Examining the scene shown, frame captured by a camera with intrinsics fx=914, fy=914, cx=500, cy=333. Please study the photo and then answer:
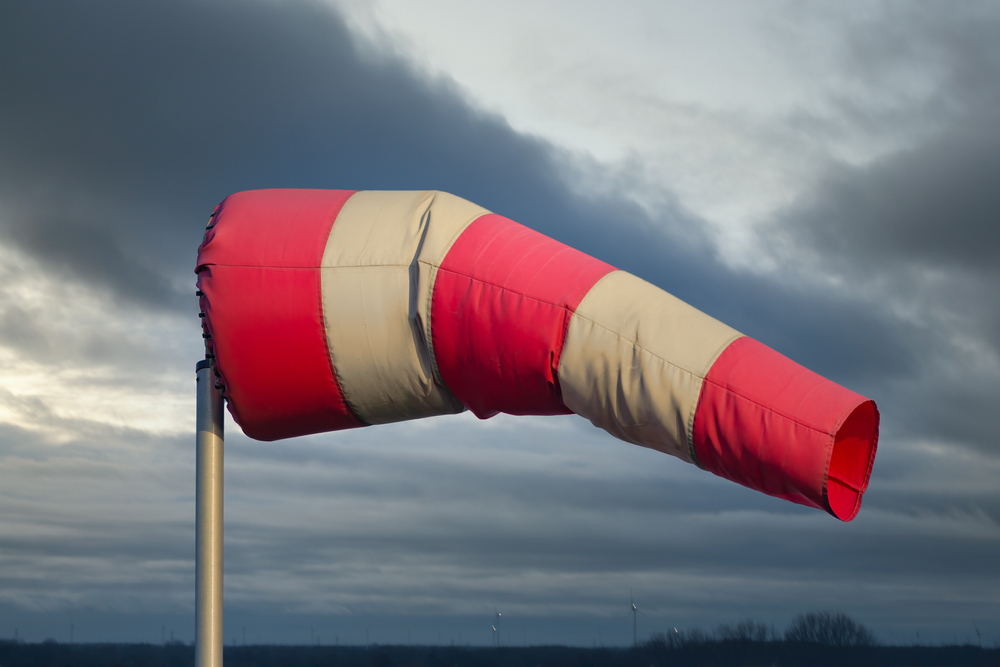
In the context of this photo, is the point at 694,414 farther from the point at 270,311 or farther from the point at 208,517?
the point at 208,517

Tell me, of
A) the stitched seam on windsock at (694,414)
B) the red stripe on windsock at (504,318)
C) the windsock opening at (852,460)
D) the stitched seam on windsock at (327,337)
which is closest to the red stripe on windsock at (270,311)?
the stitched seam on windsock at (327,337)

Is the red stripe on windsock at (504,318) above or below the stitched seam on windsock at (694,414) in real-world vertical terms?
above

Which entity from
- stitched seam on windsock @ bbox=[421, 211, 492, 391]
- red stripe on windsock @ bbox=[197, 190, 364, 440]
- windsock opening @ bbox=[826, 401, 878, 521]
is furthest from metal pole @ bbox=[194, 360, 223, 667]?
windsock opening @ bbox=[826, 401, 878, 521]

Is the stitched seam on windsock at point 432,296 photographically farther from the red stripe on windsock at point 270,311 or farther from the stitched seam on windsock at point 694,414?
the stitched seam on windsock at point 694,414

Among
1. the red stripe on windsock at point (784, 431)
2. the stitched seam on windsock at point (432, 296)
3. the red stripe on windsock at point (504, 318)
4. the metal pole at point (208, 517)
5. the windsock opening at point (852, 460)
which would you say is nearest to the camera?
the red stripe on windsock at point (784, 431)

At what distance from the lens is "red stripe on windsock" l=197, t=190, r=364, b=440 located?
226 inches

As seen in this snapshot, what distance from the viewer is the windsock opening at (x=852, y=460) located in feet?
17.1

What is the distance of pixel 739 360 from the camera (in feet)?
17.4

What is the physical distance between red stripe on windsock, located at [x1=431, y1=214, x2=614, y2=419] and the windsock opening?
5.35 feet

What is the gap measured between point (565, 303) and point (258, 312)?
1920 mm

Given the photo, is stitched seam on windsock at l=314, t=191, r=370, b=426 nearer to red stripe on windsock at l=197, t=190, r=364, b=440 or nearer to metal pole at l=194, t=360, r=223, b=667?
red stripe on windsock at l=197, t=190, r=364, b=440

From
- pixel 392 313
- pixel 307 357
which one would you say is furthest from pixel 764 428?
pixel 307 357

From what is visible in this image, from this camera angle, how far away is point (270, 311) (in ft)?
18.8

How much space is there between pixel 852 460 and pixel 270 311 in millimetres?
3625
